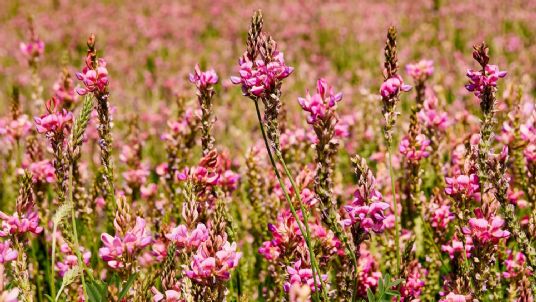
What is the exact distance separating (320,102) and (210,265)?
70 centimetres

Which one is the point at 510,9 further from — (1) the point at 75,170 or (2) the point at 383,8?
(1) the point at 75,170

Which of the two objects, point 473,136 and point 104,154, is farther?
point 473,136

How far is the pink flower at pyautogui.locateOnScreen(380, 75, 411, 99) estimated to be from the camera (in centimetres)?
228

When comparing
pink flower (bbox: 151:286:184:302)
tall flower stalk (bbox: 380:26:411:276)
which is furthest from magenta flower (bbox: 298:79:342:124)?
pink flower (bbox: 151:286:184:302)

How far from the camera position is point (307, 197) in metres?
2.56

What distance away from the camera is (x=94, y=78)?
245 cm

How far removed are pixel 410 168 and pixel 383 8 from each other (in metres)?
9.57

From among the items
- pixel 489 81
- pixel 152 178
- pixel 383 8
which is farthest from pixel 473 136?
pixel 383 8

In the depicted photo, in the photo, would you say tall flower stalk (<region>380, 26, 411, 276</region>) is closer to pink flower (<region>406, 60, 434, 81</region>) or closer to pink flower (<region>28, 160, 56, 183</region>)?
pink flower (<region>406, 60, 434, 81</region>)

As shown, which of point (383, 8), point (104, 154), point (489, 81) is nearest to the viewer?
point (489, 81)

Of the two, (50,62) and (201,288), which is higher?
(50,62)

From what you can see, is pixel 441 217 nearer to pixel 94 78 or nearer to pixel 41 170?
pixel 94 78

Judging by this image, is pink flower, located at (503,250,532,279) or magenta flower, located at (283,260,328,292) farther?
pink flower, located at (503,250,532,279)

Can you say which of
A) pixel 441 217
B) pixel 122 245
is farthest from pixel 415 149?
pixel 122 245
